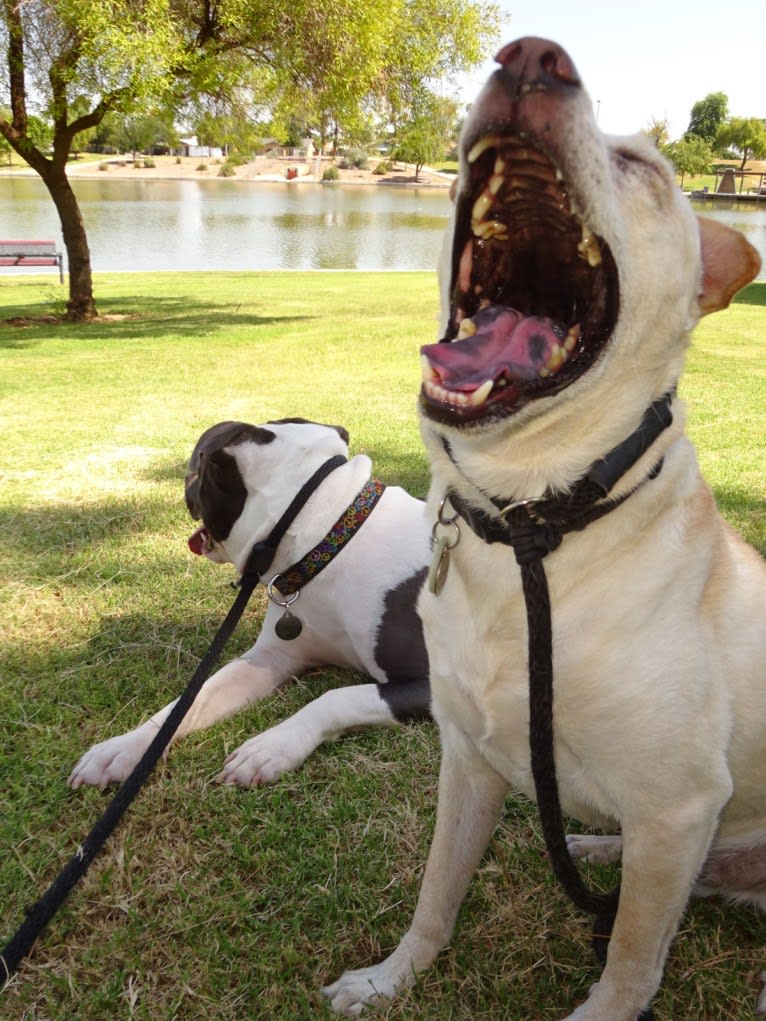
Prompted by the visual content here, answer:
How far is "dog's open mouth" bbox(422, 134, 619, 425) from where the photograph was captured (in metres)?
1.68

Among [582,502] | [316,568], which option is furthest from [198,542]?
[582,502]

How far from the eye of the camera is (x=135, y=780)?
250 centimetres

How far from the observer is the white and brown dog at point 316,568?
10.4 feet

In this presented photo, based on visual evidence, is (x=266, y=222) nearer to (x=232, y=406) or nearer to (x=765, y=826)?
(x=232, y=406)

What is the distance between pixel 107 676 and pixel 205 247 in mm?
24701

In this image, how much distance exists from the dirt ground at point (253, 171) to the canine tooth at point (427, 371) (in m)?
65.4

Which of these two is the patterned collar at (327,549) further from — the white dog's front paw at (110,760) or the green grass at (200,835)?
the white dog's front paw at (110,760)

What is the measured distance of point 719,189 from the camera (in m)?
85.2

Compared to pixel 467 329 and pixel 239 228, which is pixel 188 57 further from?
pixel 239 228

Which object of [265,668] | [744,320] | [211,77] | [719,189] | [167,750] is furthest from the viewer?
[719,189]

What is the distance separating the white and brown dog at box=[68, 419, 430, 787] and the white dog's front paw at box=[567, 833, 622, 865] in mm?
780

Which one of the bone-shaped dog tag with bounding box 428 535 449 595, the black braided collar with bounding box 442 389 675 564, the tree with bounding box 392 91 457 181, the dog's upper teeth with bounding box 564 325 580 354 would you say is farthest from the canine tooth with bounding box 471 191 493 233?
the tree with bounding box 392 91 457 181

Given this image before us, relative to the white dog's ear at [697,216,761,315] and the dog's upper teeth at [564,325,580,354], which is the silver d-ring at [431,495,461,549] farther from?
the white dog's ear at [697,216,761,315]

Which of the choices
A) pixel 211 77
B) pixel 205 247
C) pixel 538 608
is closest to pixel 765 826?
pixel 538 608
